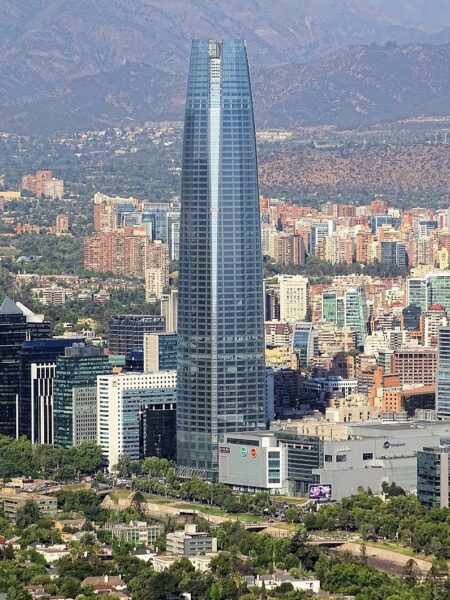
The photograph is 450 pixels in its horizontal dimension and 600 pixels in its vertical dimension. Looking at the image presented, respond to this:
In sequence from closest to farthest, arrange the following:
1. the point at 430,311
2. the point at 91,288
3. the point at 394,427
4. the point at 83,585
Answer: the point at 83,585 → the point at 394,427 → the point at 430,311 → the point at 91,288

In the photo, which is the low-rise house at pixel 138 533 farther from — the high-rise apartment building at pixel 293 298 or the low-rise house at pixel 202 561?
the high-rise apartment building at pixel 293 298

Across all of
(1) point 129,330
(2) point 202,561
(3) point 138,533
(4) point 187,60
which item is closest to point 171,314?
(1) point 129,330

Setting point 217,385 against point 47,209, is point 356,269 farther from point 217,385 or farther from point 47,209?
point 217,385

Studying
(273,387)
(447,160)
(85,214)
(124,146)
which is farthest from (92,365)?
(124,146)

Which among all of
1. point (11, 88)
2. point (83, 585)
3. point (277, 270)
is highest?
point (11, 88)

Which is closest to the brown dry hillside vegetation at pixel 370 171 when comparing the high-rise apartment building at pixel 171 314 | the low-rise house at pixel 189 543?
the high-rise apartment building at pixel 171 314

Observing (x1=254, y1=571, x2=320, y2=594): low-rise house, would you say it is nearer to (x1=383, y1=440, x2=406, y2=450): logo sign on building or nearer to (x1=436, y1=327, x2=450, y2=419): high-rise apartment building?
(x1=383, y1=440, x2=406, y2=450): logo sign on building

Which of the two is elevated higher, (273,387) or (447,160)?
(447,160)
